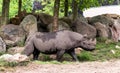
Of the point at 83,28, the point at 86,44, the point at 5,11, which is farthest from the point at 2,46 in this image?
the point at 83,28

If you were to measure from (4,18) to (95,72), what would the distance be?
9.24 meters

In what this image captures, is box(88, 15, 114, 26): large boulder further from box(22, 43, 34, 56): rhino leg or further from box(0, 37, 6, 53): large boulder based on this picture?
box(22, 43, 34, 56): rhino leg

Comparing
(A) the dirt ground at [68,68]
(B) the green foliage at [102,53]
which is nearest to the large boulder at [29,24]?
(B) the green foliage at [102,53]

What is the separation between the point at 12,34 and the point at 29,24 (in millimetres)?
1177

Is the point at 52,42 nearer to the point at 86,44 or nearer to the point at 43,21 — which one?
the point at 86,44

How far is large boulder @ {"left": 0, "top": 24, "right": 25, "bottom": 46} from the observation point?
1761 cm

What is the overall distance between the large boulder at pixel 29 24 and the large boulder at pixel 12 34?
353 mm

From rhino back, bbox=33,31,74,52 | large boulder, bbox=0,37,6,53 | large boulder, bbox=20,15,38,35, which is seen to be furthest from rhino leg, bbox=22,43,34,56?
large boulder, bbox=20,15,38,35

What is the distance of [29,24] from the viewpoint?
736 inches

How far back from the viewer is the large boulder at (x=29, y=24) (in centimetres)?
1862

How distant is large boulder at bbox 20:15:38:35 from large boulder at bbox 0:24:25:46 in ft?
1.16

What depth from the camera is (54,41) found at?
47.2 ft

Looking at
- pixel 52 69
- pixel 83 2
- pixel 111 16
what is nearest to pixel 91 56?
pixel 52 69

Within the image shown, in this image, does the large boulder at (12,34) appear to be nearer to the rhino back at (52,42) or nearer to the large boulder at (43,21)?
the large boulder at (43,21)
